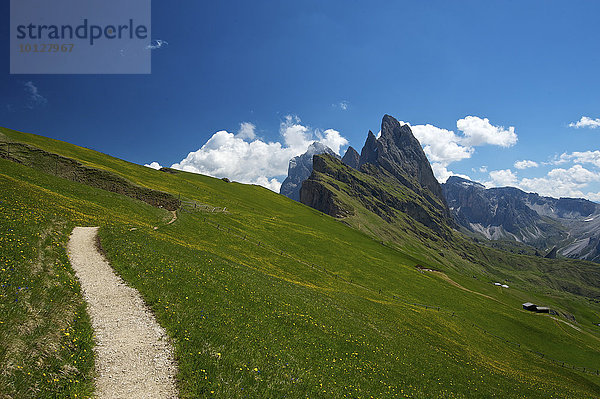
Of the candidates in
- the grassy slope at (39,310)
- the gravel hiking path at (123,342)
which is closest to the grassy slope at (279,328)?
the gravel hiking path at (123,342)

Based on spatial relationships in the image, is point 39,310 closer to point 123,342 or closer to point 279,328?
point 123,342

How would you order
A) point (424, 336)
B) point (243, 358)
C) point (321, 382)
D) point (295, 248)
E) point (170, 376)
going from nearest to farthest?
1. point (170, 376)
2. point (243, 358)
3. point (321, 382)
4. point (424, 336)
5. point (295, 248)

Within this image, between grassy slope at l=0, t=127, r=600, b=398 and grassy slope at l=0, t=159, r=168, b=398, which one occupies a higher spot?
grassy slope at l=0, t=159, r=168, b=398

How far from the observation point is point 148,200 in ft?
186

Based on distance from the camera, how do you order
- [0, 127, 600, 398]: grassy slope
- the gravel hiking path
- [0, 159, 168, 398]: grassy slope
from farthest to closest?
[0, 127, 600, 398]: grassy slope
the gravel hiking path
[0, 159, 168, 398]: grassy slope

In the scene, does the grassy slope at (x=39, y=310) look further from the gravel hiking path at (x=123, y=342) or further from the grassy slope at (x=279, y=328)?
the grassy slope at (x=279, y=328)

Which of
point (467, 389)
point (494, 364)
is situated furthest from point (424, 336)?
point (467, 389)

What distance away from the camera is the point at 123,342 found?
42.4 ft

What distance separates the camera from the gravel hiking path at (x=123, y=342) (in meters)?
10.5

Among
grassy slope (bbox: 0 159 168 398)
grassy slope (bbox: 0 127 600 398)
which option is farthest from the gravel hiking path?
grassy slope (bbox: 0 127 600 398)

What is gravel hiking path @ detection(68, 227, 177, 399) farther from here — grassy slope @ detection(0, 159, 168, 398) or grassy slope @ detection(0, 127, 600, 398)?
grassy slope @ detection(0, 127, 600, 398)

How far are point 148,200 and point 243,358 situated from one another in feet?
172

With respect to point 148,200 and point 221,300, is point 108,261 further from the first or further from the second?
point 148,200

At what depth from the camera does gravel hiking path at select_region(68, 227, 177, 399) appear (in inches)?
413
